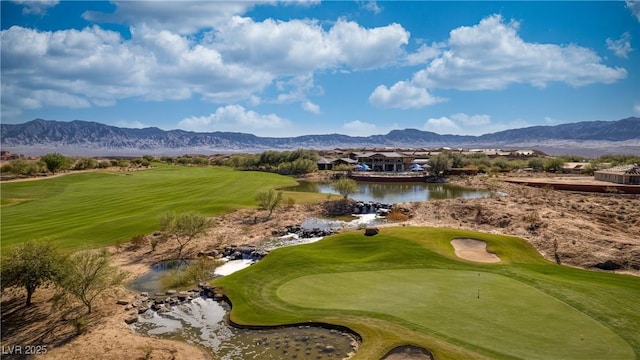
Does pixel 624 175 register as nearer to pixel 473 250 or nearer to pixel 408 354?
pixel 473 250

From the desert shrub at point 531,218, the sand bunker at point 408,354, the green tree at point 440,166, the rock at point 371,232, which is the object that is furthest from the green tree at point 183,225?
the green tree at point 440,166

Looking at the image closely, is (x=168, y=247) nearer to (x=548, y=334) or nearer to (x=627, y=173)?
(x=548, y=334)

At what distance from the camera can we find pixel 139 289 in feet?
94.3

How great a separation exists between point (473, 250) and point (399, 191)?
169 feet

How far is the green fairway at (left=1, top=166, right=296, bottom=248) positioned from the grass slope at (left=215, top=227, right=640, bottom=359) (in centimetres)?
1795

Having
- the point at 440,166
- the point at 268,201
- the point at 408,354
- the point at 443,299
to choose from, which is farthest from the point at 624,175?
the point at 408,354

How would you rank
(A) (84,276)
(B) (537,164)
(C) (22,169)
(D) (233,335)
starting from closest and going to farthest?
(D) (233,335)
(A) (84,276)
(C) (22,169)
(B) (537,164)

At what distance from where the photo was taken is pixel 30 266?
22.9 meters

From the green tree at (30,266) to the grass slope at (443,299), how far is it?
1056cm

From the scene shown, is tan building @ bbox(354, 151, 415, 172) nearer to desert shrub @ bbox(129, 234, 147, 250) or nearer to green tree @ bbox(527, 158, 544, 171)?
green tree @ bbox(527, 158, 544, 171)

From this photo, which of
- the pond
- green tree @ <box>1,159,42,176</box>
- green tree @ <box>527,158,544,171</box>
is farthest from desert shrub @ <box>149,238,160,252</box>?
green tree @ <box>527,158,544,171</box>

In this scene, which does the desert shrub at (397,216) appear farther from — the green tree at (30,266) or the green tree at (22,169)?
the green tree at (22,169)

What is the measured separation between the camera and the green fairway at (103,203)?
39906 mm

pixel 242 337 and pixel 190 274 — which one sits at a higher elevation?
pixel 190 274
